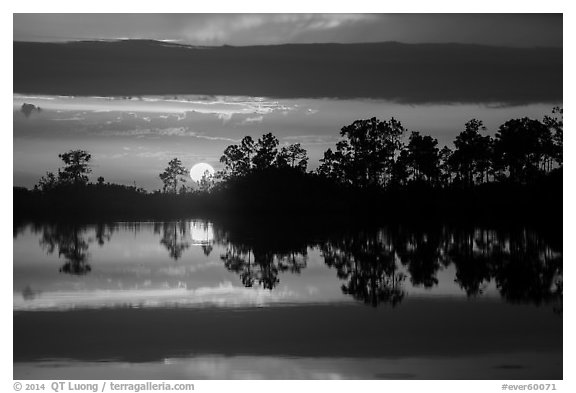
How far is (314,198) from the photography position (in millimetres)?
59250

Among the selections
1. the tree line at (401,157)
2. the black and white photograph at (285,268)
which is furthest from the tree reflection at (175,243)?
the tree line at (401,157)

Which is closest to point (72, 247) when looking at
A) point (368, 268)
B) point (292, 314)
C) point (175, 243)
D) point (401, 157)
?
point (175, 243)

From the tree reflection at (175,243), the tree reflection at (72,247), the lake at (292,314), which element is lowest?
the lake at (292,314)

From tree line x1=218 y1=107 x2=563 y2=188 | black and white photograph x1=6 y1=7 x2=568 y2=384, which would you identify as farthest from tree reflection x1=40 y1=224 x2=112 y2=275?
tree line x1=218 y1=107 x2=563 y2=188

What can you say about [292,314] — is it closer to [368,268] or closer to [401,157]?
[368,268]

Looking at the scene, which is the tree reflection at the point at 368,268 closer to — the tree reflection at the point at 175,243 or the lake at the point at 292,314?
the lake at the point at 292,314

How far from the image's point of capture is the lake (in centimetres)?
1040

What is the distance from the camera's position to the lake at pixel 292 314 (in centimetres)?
1040

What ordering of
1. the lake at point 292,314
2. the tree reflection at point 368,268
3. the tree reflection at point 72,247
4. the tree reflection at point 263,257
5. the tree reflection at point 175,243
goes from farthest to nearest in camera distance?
the tree reflection at point 175,243 → the tree reflection at point 72,247 → the tree reflection at point 263,257 → the tree reflection at point 368,268 → the lake at point 292,314

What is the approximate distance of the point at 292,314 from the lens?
522 inches

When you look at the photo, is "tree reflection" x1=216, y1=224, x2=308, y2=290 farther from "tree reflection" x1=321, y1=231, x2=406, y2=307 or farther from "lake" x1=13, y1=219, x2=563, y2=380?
"tree reflection" x1=321, y1=231, x2=406, y2=307

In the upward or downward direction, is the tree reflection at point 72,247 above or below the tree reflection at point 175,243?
above

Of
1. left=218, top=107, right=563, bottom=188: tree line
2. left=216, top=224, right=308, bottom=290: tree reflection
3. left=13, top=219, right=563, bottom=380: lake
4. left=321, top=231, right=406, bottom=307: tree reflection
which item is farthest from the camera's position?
left=218, top=107, right=563, bottom=188: tree line

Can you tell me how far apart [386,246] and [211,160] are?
51.3 meters
